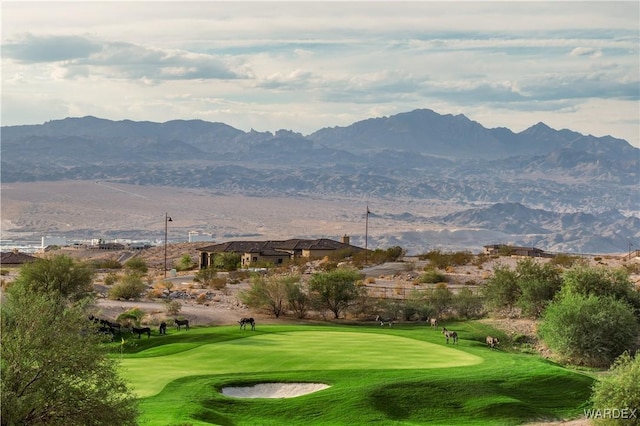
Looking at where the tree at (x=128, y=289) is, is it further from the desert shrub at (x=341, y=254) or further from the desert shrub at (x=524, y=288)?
the desert shrub at (x=341, y=254)

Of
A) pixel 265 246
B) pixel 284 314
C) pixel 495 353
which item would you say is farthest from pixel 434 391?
pixel 265 246

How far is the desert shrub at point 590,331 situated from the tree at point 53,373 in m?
24.4

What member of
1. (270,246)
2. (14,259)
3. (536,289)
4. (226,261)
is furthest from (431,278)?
(14,259)

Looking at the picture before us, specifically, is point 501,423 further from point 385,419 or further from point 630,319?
point 630,319

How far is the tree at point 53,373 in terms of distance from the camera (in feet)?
59.2

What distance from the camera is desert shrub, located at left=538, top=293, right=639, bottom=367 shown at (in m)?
39.6

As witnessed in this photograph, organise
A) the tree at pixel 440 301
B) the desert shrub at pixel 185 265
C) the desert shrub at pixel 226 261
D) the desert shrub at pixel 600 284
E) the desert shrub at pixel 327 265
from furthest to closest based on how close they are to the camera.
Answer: the desert shrub at pixel 185 265 → the desert shrub at pixel 226 261 → the desert shrub at pixel 327 265 → the tree at pixel 440 301 → the desert shrub at pixel 600 284

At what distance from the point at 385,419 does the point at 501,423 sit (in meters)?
3.61

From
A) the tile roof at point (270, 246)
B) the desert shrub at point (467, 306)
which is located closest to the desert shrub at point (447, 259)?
the tile roof at point (270, 246)

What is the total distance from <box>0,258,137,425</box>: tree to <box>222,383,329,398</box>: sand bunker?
10567 millimetres

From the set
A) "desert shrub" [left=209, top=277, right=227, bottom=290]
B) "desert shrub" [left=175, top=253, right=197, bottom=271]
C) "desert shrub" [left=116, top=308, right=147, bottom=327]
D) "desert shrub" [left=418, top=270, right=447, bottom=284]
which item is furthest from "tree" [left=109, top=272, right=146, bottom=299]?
"desert shrub" [left=175, top=253, right=197, bottom=271]

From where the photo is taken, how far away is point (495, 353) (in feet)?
126

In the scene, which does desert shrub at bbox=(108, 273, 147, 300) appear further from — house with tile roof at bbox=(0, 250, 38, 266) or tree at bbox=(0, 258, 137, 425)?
tree at bbox=(0, 258, 137, 425)

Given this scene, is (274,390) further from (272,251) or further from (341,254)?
(272,251)
